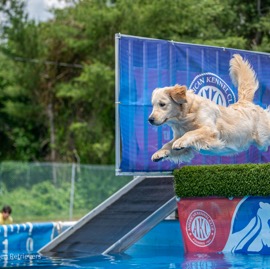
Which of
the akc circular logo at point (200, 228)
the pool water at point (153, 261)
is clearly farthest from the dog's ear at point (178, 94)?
the akc circular logo at point (200, 228)

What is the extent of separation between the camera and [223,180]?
12.0 m

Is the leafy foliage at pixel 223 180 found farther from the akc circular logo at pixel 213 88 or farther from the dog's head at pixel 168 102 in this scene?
the dog's head at pixel 168 102

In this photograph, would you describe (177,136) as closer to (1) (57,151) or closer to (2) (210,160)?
(2) (210,160)

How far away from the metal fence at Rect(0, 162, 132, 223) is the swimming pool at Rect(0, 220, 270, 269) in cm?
756

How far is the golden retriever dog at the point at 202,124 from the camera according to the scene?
1005cm

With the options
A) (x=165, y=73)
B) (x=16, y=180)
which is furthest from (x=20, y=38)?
(x=165, y=73)

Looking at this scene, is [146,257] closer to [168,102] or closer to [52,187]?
[168,102]

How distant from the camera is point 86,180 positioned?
23031 mm

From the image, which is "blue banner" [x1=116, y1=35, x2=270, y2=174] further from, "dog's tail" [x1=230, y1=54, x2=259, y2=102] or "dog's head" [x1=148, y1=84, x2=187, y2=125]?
"dog's head" [x1=148, y1=84, x2=187, y2=125]

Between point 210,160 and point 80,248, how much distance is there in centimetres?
279

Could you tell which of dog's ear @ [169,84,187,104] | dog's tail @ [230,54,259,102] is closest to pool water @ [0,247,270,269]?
dog's ear @ [169,84,187,104]

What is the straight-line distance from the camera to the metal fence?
903 inches

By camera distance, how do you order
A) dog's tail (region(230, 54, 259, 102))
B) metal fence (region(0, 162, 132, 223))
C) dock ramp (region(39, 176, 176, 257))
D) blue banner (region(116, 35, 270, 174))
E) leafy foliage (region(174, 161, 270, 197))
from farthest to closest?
metal fence (region(0, 162, 132, 223)), dock ramp (region(39, 176, 176, 257)), blue banner (region(116, 35, 270, 174)), dog's tail (region(230, 54, 259, 102)), leafy foliage (region(174, 161, 270, 197))

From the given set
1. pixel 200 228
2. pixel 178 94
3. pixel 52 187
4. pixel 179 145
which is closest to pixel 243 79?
pixel 178 94
